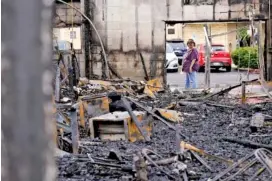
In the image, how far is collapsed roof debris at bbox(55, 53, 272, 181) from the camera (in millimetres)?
5426

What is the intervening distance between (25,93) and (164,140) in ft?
23.9

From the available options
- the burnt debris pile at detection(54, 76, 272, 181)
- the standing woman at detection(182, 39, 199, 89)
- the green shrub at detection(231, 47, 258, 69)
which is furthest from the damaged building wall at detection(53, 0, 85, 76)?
the green shrub at detection(231, 47, 258, 69)

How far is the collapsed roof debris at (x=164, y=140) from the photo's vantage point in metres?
5.43

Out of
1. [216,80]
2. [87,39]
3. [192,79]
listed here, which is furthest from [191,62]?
[216,80]

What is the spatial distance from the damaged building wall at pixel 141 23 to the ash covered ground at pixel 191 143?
16.0ft

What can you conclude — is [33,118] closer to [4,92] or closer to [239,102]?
[4,92]

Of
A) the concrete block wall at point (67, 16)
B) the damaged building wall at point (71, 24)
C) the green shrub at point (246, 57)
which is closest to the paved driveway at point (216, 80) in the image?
the green shrub at point (246, 57)

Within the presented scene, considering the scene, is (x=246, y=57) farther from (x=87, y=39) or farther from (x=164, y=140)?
(x=164, y=140)

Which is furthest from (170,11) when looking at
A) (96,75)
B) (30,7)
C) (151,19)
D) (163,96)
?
(30,7)

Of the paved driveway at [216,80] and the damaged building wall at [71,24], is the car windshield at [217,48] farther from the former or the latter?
the damaged building wall at [71,24]

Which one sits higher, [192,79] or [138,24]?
[138,24]

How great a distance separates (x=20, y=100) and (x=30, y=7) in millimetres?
117

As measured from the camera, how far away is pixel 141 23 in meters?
17.2

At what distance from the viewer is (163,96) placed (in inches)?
552
